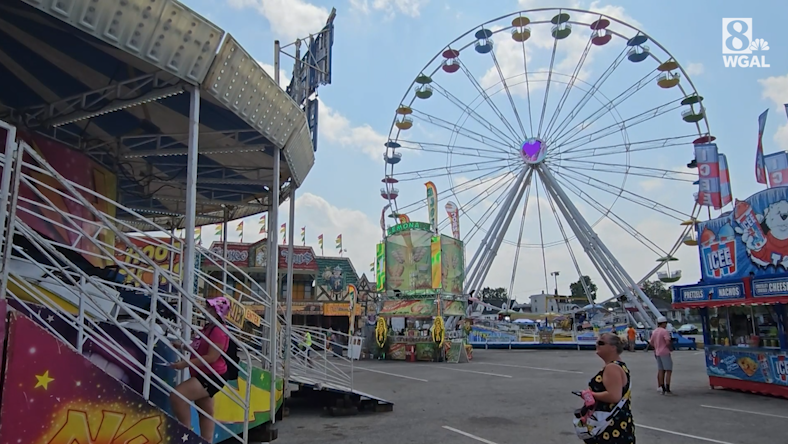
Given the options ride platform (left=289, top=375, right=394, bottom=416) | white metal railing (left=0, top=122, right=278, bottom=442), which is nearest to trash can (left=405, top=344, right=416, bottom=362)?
ride platform (left=289, top=375, right=394, bottom=416)

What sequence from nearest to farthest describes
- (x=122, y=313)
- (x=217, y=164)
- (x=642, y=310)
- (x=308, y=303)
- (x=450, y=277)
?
1. (x=122, y=313)
2. (x=217, y=164)
3. (x=450, y=277)
4. (x=642, y=310)
5. (x=308, y=303)

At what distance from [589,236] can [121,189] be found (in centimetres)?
2565

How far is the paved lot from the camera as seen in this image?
7555 mm

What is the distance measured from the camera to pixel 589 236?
Answer: 31016 mm

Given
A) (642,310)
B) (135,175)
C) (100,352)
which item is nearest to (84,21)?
(100,352)

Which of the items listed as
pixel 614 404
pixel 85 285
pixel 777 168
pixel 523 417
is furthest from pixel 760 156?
pixel 85 285

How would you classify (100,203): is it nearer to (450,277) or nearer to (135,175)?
(135,175)

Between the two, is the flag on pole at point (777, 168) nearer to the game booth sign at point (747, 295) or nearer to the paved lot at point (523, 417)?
the game booth sign at point (747, 295)

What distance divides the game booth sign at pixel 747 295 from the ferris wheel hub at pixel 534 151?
17.5 metres

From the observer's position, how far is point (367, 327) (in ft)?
94.6

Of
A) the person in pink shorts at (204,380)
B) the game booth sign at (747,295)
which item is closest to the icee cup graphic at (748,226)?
the game booth sign at (747,295)

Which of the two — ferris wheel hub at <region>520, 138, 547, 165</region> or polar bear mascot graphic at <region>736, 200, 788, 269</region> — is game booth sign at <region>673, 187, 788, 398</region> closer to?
polar bear mascot graphic at <region>736, 200, 788, 269</region>

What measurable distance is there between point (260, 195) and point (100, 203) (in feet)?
9.98

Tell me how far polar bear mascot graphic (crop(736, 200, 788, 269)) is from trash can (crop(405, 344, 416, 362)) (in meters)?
15.2
